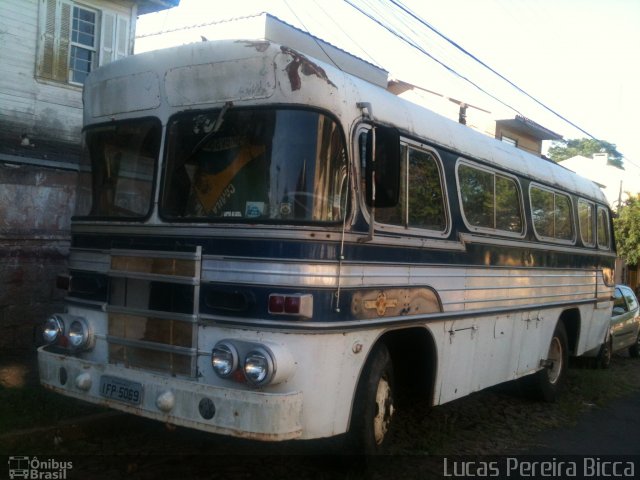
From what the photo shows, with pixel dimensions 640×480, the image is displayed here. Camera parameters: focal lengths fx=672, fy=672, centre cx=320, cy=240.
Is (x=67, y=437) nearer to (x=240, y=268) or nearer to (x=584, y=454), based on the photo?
(x=240, y=268)

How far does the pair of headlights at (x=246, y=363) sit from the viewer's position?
4.16m

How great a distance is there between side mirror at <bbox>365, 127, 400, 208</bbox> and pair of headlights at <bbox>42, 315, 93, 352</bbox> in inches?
93.6

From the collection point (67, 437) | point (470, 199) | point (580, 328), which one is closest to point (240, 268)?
point (67, 437)

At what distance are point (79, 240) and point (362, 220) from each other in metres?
2.36

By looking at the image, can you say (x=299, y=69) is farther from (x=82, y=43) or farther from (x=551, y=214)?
(x=82, y=43)

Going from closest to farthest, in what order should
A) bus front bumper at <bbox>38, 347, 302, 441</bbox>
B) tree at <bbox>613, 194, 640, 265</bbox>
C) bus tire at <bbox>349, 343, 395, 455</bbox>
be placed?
bus front bumper at <bbox>38, 347, 302, 441</bbox>, bus tire at <bbox>349, 343, 395, 455</bbox>, tree at <bbox>613, 194, 640, 265</bbox>

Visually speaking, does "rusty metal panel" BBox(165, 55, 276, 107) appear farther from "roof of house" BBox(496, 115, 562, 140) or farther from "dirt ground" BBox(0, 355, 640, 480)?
"roof of house" BBox(496, 115, 562, 140)

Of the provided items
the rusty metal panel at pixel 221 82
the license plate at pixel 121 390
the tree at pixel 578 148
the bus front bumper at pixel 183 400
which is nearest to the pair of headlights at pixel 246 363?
the bus front bumper at pixel 183 400

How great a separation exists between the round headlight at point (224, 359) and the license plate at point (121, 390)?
0.65 m

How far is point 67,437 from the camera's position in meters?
5.51

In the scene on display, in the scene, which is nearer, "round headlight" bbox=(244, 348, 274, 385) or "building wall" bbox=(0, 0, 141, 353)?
"round headlight" bbox=(244, 348, 274, 385)

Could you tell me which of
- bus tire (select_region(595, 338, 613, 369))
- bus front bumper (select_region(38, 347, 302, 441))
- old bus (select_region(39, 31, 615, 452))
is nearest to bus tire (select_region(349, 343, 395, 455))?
old bus (select_region(39, 31, 615, 452))

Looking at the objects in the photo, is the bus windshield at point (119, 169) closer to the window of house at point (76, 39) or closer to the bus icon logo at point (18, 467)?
the bus icon logo at point (18, 467)

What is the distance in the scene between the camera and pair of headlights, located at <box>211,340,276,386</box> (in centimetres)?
416
